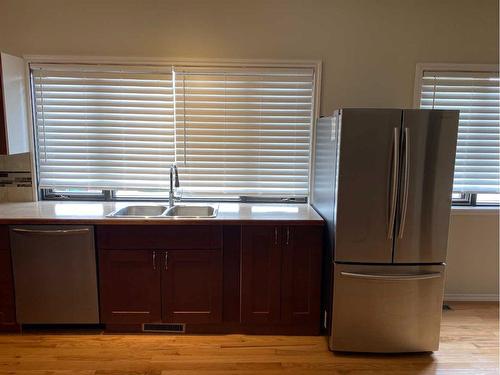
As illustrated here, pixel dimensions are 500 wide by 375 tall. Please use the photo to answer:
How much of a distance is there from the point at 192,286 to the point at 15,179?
1.87 m

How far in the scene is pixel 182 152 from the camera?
3027 mm

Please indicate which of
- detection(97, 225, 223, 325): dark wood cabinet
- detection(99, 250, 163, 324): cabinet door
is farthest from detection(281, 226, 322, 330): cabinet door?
detection(99, 250, 163, 324): cabinet door

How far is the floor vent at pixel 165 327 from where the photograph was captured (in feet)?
8.61

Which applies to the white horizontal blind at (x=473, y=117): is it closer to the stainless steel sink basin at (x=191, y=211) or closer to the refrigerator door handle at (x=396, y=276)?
the refrigerator door handle at (x=396, y=276)

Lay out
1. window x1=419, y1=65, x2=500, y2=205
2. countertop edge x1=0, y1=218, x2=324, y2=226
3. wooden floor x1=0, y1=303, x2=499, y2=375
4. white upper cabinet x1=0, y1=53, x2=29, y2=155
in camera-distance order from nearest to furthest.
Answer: wooden floor x1=0, y1=303, x2=499, y2=375 < countertop edge x1=0, y1=218, x2=324, y2=226 < white upper cabinet x1=0, y1=53, x2=29, y2=155 < window x1=419, y1=65, x2=500, y2=205

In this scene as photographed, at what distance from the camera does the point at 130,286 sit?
253cm

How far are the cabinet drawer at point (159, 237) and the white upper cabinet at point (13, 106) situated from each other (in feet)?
3.38

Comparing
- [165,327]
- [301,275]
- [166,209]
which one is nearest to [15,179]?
[166,209]

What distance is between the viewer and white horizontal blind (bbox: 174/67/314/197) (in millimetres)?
2953

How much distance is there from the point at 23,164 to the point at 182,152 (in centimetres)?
138

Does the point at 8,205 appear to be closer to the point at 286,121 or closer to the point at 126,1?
the point at 126,1

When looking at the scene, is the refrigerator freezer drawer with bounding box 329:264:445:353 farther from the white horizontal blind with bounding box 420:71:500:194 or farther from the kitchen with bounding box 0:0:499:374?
the white horizontal blind with bounding box 420:71:500:194

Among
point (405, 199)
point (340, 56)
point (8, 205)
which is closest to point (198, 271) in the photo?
point (405, 199)

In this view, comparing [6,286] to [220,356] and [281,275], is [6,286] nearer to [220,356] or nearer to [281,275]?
Result: [220,356]
